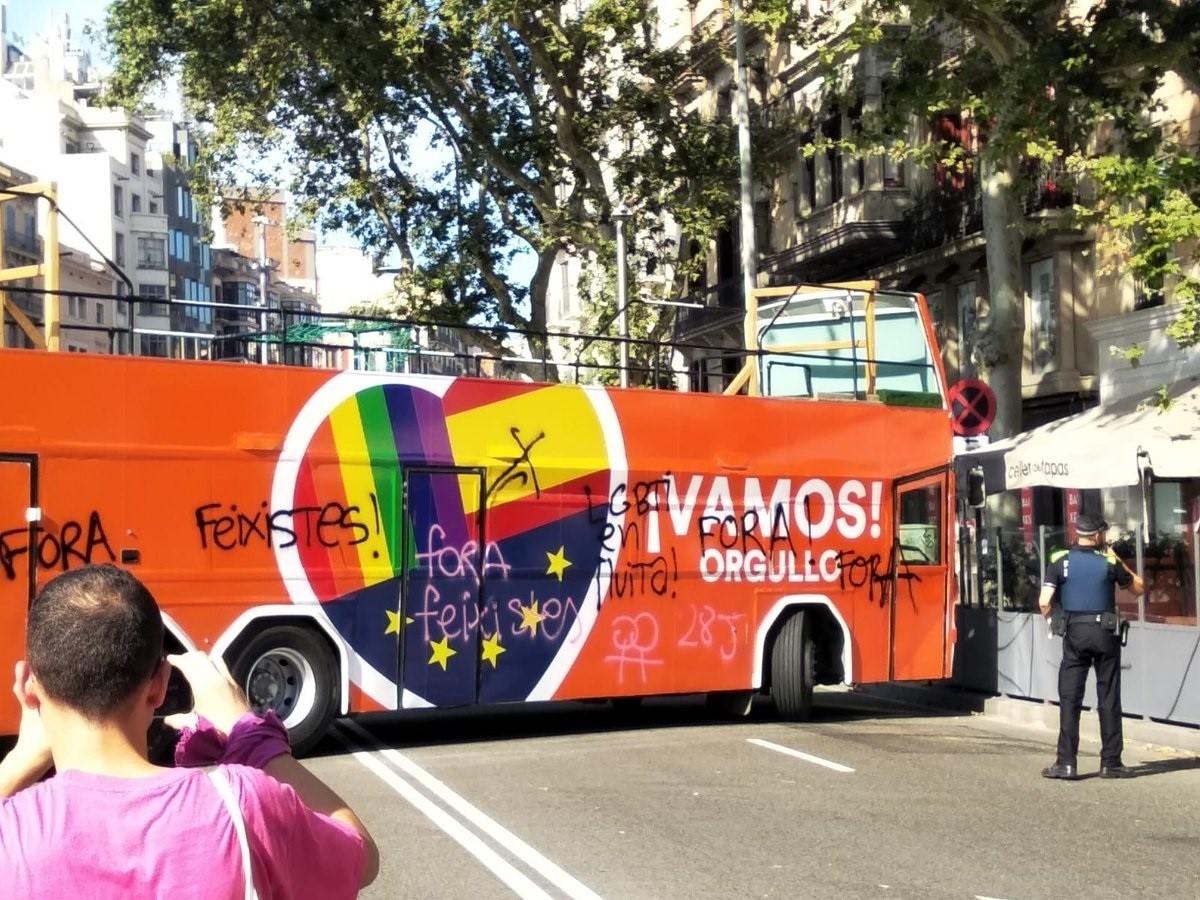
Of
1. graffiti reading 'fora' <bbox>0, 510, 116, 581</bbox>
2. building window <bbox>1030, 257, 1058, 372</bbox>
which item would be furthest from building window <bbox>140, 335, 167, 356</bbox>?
building window <bbox>1030, 257, 1058, 372</bbox>

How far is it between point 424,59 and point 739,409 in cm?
1757

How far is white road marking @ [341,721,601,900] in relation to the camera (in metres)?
7.84

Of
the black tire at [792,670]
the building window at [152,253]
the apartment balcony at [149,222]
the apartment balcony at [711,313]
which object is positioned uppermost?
the apartment balcony at [149,222]

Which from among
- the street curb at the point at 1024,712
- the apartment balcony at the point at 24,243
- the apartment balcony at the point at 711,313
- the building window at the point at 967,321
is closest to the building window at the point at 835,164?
the apartment balcony at the point at 711,313

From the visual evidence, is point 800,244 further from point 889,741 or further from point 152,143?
point 152,143

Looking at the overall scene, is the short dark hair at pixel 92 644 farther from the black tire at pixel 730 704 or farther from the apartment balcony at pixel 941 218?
the apartment balcony at pixel 941 218

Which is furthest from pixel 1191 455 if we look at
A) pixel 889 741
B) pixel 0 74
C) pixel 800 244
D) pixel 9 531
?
pixel 0 74

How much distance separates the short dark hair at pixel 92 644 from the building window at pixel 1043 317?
2928 centimetres

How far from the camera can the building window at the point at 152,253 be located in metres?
95.9

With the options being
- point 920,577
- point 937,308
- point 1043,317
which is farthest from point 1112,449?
point 937,308

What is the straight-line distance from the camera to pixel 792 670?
49.6 feet

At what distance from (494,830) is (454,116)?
27.0 m

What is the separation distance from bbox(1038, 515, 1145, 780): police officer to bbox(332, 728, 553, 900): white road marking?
4.47m

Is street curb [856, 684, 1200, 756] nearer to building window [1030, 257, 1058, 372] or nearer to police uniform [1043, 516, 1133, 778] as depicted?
police uniform [1043, 516, 1133, 778]
